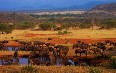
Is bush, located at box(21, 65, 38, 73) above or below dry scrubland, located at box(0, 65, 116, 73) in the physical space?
above

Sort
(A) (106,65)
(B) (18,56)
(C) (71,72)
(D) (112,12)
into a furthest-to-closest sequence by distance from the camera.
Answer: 1. (D) (112,12)
2. (B) (18,56)
3. (A) (106,65)
4. (C) (71,72)

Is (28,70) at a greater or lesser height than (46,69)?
greater

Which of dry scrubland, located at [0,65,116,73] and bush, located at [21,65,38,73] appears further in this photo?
dry scrubland, located at [0,65,116,73]

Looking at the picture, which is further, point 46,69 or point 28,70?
point 46,69

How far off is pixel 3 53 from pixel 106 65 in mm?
13167

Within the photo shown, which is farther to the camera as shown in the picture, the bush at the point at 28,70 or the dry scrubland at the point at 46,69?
the dry scrubland at the point at 46,69

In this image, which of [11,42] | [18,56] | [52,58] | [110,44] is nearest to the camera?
[52,58]

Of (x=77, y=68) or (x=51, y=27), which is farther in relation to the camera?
(x=51, y=27)

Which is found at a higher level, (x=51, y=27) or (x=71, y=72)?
(x=71, y=72)

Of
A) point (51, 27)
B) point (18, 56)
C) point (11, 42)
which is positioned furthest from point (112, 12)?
point (18, 56)

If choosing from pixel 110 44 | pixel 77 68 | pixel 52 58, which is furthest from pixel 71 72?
pixel 110 44

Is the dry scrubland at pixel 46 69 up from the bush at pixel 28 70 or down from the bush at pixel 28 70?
down

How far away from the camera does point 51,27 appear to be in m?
67.2

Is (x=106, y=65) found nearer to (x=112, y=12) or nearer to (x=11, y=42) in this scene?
(x=11, y=42)
